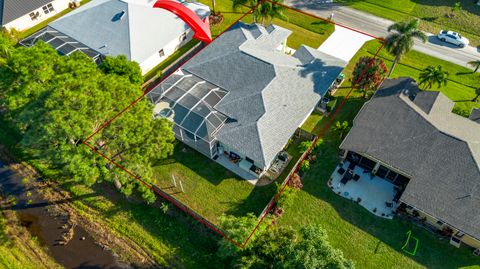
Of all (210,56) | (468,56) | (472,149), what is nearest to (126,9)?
(210,56)

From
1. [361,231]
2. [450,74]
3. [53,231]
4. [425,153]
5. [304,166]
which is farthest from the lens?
[450,74]

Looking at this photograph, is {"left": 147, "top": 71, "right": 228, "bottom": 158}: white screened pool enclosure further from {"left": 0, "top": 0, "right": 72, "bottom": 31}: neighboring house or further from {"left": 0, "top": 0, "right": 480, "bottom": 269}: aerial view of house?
{"left": 0, "top": 0, "right": 72, "bottom": 31}: neighboring house

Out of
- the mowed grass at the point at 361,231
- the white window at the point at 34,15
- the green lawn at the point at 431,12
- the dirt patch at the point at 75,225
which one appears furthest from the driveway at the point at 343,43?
the white window at the point at 34,15

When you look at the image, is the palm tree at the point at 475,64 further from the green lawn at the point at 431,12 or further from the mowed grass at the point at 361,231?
the mowed grass at the point at 361,231

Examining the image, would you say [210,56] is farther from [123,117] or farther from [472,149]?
[472,149]

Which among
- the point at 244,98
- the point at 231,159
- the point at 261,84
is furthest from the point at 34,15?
the point at 231,159

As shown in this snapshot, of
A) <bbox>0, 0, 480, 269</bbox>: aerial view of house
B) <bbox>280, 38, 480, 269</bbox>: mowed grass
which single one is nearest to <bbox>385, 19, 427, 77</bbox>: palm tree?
<bbox>0, 0, 480, 269</bbox>: aerial view of house

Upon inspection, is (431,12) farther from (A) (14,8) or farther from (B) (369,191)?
(A) (14,8)
